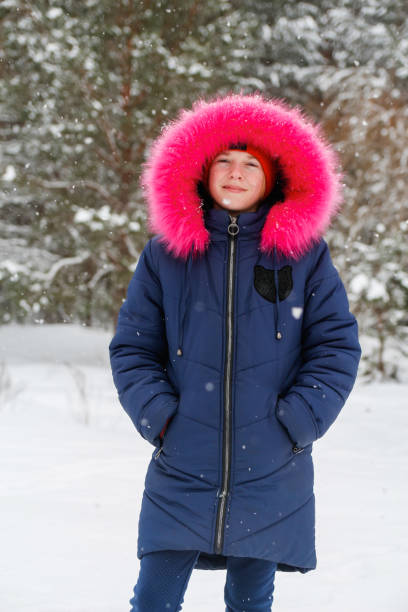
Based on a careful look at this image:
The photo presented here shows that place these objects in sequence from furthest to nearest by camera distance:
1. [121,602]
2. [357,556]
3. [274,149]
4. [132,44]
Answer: [132,44] < [357,556] < [121,602] < [274,149]

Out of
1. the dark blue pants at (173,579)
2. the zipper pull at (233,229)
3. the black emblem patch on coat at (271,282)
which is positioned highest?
the zipper pull at (233,229)

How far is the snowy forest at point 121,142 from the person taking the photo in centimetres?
853

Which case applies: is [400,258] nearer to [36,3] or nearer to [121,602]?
[36,3]

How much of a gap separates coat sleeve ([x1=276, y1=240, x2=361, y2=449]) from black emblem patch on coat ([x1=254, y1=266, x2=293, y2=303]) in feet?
0.24

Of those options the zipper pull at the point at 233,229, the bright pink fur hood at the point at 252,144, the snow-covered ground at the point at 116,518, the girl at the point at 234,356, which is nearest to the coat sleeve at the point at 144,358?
the girl at the point at 234,356

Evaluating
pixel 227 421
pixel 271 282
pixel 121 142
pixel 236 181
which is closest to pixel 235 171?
pixel 236 181

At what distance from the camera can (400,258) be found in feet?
32.3

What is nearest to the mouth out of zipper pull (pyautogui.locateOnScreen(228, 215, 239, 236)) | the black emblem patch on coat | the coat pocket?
zipper pull (pyautogui.locateOnScreen(228, 215, 239, 236))

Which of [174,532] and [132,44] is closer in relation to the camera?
[174,532]

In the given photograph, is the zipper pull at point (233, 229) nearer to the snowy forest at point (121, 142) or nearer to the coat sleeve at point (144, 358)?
the coat sleeve at point (144, 358)

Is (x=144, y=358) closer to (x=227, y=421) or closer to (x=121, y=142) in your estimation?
(x=227, y=421)

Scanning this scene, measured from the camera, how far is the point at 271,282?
1715mm

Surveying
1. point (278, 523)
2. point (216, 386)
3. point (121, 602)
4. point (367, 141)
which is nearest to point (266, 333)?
point (216, 386)

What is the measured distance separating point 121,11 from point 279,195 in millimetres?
7738
